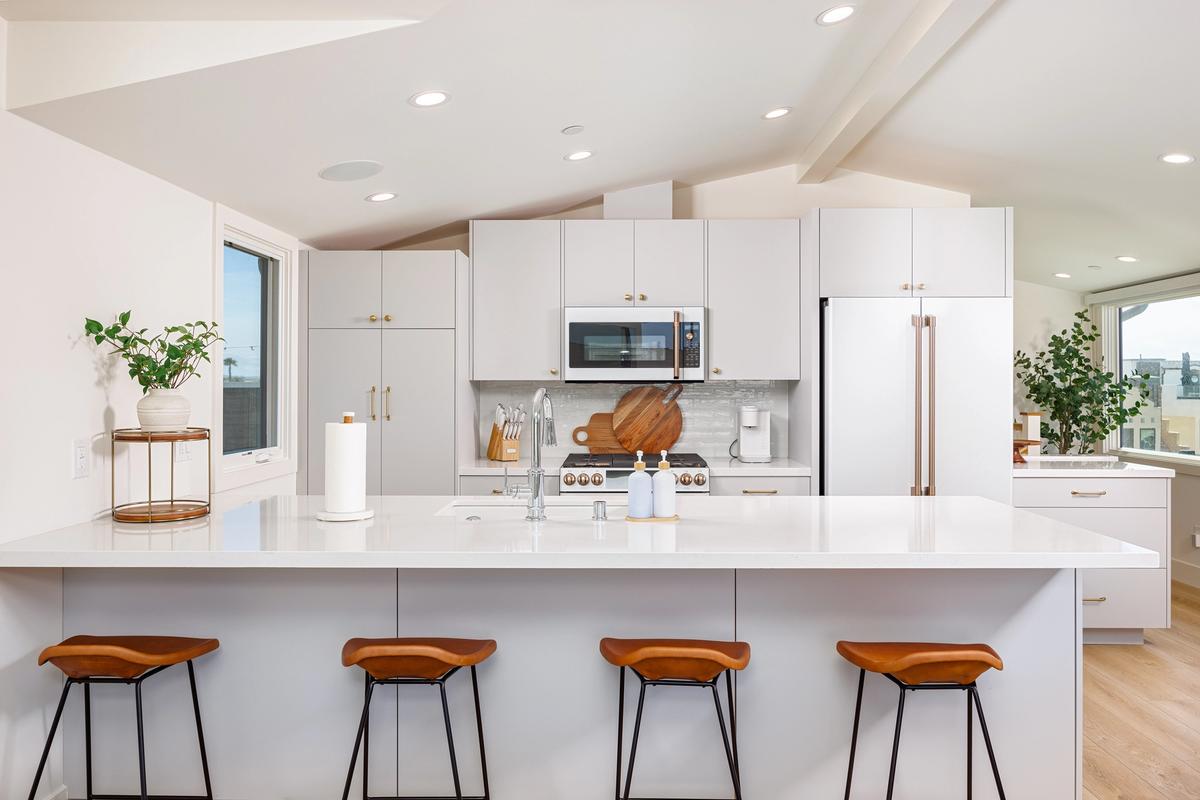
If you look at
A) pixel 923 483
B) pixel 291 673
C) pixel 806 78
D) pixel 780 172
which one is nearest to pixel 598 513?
pixel 291 673

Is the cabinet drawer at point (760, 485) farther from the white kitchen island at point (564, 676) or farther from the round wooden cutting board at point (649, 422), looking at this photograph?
the white kitchen island at point (564, 676)

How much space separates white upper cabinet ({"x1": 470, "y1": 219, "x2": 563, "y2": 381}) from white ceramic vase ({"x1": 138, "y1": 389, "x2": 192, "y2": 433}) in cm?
188

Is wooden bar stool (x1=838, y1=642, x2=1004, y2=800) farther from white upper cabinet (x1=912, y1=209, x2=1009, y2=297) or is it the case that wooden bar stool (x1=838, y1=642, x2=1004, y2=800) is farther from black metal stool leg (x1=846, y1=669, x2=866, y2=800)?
white upper cabinet (x1=912, y1=209, x2=1009, y2=297)

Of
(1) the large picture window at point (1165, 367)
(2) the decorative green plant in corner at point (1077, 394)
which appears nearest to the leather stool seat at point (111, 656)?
(2) the decorative green plant in corner at point (1077, 394)

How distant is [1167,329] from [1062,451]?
3.44 ft

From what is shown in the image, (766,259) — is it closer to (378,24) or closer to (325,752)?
(378,24)

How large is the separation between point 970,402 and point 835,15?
2.15 metres

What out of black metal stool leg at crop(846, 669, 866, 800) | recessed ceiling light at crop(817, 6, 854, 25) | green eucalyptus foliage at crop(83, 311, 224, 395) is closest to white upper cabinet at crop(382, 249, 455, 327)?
green eucalyptus foliage at crop(83, 311, 224, 395)

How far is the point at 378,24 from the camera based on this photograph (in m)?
2.19

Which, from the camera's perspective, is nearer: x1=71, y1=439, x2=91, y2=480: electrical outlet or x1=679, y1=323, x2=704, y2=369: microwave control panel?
x1=71, y1=439, x2=91, y2=480: electrical outlet

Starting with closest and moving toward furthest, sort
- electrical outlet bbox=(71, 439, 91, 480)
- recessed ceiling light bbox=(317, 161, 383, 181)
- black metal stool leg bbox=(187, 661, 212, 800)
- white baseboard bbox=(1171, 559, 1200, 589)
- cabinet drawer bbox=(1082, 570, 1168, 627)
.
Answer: black metal stool leg bbox=(187, 661, 212, 800), electrical outlet bbox=(71, 439, 91, 480), recessed ceiling light bbox=(317, 161, 383, 181), cabinet drawer bbox=(1082, 570, 1168, 627), white baseboard bbox=(1171, 559, 1200, 589)

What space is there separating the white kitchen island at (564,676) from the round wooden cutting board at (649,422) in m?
2.28

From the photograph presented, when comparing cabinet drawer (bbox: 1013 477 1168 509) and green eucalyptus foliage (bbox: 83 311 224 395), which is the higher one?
green eucalyptus foliage (bbox: 83 311 224 395)

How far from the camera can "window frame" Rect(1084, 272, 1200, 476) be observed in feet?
16.6
